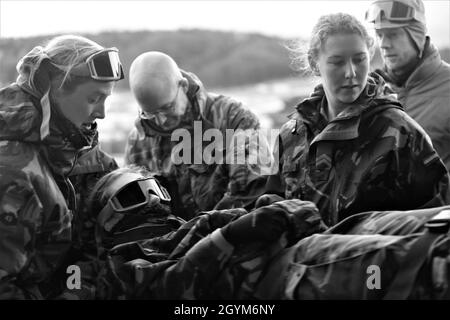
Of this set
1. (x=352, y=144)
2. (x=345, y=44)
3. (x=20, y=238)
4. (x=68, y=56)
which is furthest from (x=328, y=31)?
(x=20, y=238)

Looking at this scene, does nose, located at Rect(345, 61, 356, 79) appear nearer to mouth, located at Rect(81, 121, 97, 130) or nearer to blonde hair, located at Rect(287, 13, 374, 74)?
blonde hair, located at Rect(287, 13, 374, 74)

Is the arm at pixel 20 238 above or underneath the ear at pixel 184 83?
underneath

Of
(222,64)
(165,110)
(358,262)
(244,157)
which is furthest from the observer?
(222,64)

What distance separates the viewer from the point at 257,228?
8.26 ft

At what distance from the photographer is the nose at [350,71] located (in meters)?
3.07

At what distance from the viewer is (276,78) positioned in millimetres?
18266

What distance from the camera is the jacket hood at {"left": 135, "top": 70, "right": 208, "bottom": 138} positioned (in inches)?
174

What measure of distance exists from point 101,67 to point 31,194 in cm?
48

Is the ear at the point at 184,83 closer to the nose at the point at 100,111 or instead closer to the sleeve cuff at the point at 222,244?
the nose at the point at 100,111

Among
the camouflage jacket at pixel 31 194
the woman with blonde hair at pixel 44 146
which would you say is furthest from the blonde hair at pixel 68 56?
the camouflage jacket at pixel 31 194

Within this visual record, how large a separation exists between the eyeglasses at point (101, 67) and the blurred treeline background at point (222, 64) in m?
8.61

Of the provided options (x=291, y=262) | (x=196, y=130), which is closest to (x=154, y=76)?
(x=196, y=130)

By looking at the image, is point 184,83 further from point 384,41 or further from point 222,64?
point 222,64

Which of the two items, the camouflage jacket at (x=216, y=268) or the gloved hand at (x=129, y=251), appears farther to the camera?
the gloved hand at (x=129, y=251)
